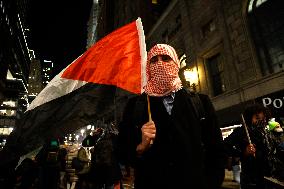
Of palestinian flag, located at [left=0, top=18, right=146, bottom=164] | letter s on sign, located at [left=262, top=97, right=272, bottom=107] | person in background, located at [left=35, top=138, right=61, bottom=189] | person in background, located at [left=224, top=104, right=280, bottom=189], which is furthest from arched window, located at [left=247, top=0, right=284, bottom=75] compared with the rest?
palestinian flag, located at [left=0, top=18, right=146, bottom=164]

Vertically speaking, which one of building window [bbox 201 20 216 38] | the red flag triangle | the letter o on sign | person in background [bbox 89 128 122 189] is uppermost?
building window [bbox 201 20 216 38]

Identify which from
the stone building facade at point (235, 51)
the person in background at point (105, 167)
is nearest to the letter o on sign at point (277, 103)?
the stone building facade at point (235, 51)

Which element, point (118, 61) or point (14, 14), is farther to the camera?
point (14, 14)

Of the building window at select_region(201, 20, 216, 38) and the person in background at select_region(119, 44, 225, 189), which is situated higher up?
the building window at select_region(201, 20, 216, 38)

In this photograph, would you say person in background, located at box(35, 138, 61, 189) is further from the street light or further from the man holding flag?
the street light

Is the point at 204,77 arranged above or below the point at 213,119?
above

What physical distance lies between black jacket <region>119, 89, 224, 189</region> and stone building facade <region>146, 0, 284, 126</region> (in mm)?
10260

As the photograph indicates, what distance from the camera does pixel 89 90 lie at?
3852 mm

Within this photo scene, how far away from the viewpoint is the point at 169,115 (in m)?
2.42

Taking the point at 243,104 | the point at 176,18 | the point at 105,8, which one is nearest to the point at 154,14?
the point at 176,18

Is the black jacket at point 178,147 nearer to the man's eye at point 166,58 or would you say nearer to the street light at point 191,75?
the man's eye at point 166,58

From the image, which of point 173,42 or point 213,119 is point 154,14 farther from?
point 213,119

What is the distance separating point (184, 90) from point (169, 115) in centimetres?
30

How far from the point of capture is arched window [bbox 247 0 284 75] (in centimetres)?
1231
